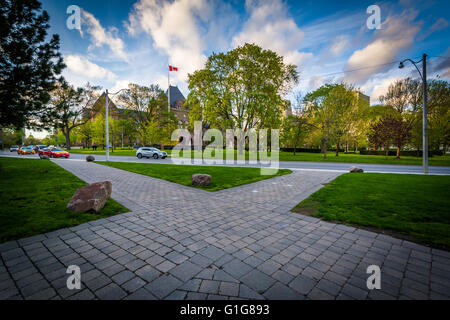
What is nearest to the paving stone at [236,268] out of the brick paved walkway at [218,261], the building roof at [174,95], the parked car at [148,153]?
the brick paved walkway at [218,261]

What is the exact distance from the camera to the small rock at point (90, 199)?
5.10m

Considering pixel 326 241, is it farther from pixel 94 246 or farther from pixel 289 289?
pixel 94 246

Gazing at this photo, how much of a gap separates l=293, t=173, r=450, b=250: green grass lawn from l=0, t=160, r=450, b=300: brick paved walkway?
20.8 inches

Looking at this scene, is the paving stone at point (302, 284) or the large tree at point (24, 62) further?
the large tree at point (24, 62)

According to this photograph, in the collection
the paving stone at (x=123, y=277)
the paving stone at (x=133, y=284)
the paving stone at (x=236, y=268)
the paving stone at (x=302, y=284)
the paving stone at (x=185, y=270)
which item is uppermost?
the paving stone at (x=123, y=277)

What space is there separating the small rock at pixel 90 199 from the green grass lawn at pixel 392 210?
572 cm

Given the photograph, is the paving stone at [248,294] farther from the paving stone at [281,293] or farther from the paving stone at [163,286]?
the paving stone at [163,286]

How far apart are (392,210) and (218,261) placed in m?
5.45

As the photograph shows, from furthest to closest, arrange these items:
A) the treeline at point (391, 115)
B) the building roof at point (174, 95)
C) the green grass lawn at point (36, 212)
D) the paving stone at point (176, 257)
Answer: the building roof at point (174, 95), the treeline at point (391, 115), the green grass lawn at point (36, 212), the paving stone at point (176, 257)

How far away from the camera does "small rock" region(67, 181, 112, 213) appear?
5098 mm

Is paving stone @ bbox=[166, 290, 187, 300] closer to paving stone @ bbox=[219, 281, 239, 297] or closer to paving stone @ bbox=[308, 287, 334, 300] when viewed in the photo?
paving stone @ bbox=[219, 281, 239, 297]

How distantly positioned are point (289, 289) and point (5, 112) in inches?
575

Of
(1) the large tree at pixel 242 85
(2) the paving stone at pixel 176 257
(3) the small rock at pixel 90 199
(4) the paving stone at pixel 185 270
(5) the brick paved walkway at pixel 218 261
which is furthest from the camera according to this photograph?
(1) the large tree at pixel 242 85
